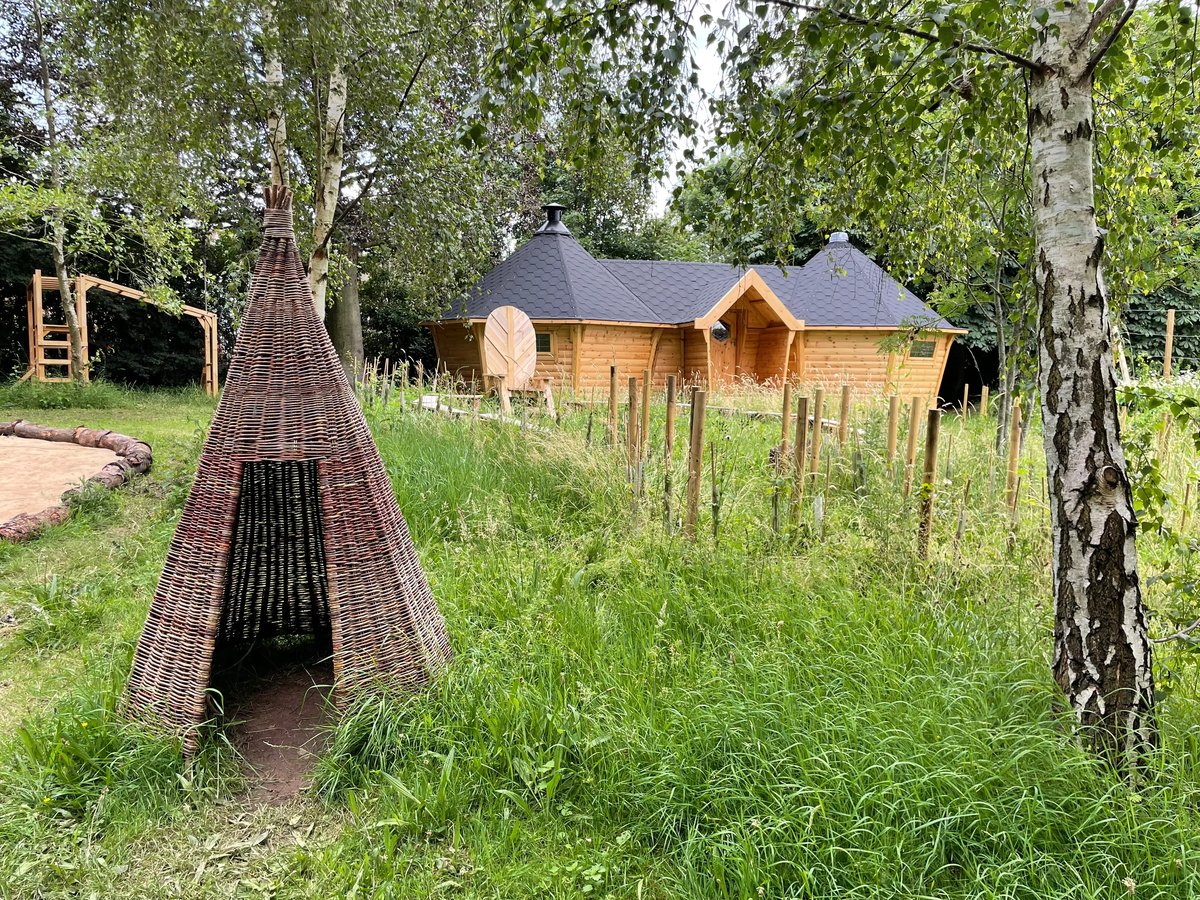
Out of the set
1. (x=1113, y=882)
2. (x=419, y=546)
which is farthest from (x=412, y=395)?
(x=1113, y=882)

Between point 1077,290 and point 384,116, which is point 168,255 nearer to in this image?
point 384,116

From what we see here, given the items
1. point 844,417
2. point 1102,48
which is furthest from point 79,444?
point 1102,48

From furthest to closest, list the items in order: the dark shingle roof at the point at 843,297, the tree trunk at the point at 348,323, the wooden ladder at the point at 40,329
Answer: the dark shingle roof at the point at 843,297 → the tree trunk at the point at 348,323 → the wooden ladder at the point at 40,329

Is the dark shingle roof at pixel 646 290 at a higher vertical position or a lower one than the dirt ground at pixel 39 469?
higher

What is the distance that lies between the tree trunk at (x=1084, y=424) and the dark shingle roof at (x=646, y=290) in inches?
563

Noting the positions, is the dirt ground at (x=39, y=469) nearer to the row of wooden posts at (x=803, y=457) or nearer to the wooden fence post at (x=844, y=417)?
the row of wooden posts at (x=803, y=457)

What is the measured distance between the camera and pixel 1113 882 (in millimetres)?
1730

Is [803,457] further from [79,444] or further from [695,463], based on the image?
[79,444]

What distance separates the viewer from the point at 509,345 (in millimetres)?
10430

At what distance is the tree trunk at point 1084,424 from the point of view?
6.54 feet

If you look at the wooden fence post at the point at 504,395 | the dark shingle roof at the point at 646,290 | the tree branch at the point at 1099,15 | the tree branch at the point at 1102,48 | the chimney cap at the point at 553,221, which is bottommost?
the wooden fence post at the point at 504,395

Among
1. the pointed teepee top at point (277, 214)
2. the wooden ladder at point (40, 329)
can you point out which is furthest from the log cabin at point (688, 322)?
the pointed teepee top at point (277, 214)

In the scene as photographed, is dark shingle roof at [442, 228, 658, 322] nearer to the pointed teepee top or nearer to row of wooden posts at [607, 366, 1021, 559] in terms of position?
row of wooden posts at [607, 366, 1021, 559]

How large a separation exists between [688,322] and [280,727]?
15180mm
